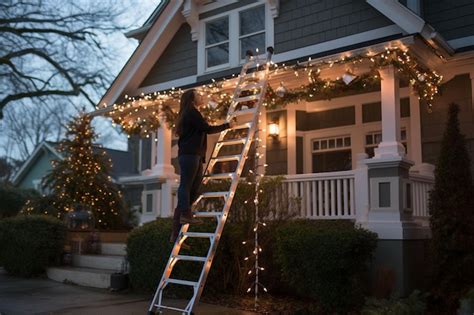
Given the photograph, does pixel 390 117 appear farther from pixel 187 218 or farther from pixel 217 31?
pixel 217 31

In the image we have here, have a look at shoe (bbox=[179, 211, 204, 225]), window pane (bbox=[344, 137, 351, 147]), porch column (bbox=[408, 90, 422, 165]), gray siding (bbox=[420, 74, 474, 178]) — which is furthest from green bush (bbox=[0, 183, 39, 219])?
shoe (bbox=[179, 211, 204, 225])

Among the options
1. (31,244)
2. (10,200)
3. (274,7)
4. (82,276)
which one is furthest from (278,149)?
(10,200)

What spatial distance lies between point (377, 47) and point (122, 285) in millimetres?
5553

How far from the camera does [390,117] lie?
8.38 meters

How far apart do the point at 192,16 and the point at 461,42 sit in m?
5.82

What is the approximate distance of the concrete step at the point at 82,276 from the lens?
9.41 metres

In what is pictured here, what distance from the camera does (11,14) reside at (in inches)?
901

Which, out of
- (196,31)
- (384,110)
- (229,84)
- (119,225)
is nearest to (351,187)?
A: (384,110)

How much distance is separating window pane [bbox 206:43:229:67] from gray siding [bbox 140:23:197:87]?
381 mm

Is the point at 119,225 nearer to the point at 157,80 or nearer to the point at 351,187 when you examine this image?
the point at 157,80

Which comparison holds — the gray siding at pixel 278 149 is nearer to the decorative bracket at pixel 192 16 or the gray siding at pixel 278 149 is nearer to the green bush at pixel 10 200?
the decorative bracket at pixel 192 16

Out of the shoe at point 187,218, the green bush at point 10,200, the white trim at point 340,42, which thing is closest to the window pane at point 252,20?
the white trim at point 340,42

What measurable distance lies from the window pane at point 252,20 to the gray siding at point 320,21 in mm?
494

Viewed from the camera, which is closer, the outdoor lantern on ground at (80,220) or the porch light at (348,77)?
the porch light at (348,77)
